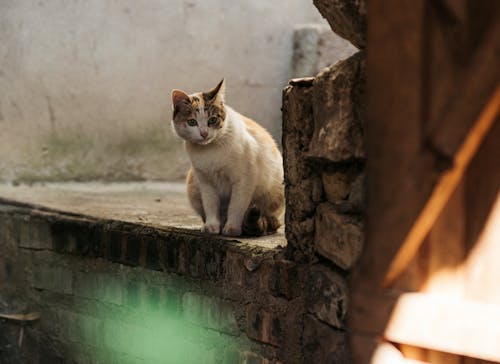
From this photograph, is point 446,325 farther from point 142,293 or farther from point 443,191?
point 142,293

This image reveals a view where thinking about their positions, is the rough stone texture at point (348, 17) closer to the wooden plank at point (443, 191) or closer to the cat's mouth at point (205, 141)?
the wooden plank at point (443, 191)

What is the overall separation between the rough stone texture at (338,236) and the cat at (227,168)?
2.53 ft

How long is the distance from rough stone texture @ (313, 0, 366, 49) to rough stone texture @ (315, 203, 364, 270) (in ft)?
1.66

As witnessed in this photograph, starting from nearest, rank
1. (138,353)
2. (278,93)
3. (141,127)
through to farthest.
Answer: (138,353)
(141,127)
(278,93)

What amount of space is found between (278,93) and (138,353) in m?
3.18

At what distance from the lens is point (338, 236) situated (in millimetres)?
1934

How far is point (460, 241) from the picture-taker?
159cm

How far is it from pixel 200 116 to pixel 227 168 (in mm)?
260

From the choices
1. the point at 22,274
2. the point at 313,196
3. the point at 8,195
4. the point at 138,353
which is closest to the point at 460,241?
the point at 313,196

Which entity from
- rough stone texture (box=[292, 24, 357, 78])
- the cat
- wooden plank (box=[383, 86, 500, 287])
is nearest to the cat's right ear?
the cat

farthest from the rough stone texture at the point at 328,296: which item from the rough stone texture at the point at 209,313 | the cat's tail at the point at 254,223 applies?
the cat's tail at the point at 254,223

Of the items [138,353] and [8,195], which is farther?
[8,195]

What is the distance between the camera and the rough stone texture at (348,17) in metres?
1.83

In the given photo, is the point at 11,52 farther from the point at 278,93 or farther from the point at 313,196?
the point at 313,196
